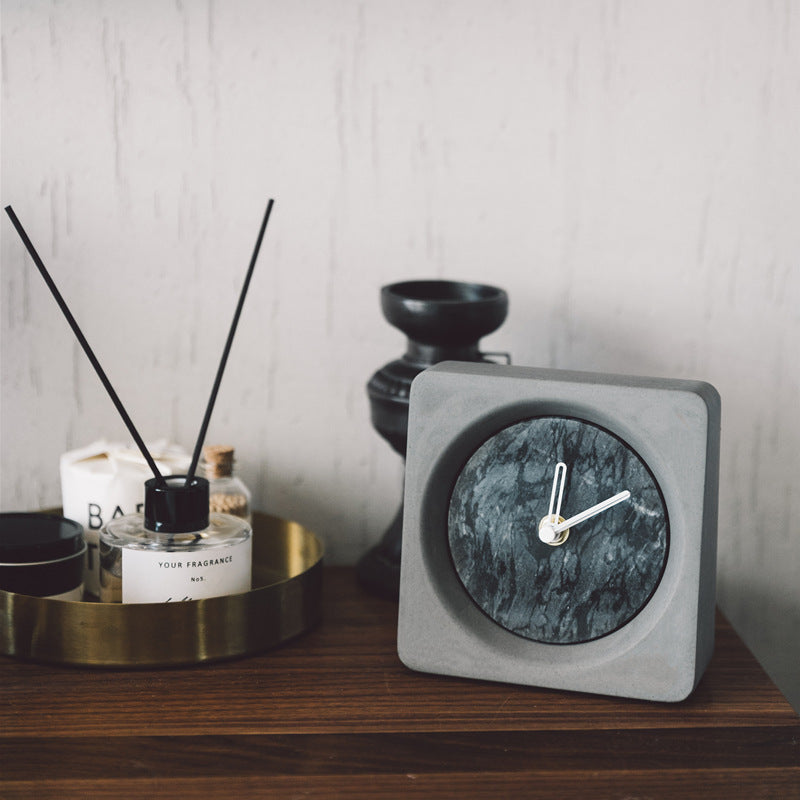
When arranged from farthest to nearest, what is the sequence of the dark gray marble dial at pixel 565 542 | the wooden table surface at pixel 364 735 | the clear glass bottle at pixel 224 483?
1. the clear glass bottle at pixel 224 483
2. the dark gray marble dial at pixel 565 542
3. the wooden table surface at pixel 364 735

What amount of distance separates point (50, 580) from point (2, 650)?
0.06 metres

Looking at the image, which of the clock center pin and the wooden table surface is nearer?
the wooden table surface

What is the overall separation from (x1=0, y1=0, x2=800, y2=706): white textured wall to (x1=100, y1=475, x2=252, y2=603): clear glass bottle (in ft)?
0.70

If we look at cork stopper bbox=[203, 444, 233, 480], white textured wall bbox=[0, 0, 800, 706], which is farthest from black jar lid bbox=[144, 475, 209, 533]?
white textured wall bbox=[0, 0, 800, 706]

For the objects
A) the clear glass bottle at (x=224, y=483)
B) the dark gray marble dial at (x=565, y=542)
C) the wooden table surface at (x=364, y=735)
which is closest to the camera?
the wooden table surface at (x=364, y=735)

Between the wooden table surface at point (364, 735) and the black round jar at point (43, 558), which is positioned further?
the black round jar at point (43, 558)

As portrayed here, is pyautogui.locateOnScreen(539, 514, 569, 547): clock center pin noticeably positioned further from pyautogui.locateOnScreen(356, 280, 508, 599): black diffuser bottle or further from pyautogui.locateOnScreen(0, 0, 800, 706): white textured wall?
pyautogui.locateOnScreen(0, 0, 800, 706): white textured wall

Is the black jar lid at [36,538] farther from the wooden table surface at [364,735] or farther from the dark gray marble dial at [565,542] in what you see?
the dark gray marble dial at [565,542]

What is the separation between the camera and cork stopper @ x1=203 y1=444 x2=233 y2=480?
804 mm

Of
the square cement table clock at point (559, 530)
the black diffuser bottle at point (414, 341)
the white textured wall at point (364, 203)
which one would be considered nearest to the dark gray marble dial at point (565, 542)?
the square cement table clock at point (559, 530)

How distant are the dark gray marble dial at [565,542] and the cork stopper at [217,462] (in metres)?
0.21

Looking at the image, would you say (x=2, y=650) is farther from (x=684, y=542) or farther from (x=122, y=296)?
(x=684, y=542)

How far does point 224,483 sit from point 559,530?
29cm

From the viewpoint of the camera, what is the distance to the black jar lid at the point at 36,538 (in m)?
0.70
